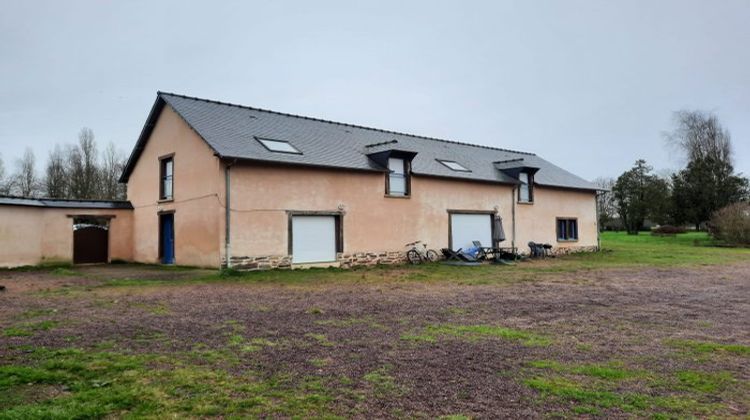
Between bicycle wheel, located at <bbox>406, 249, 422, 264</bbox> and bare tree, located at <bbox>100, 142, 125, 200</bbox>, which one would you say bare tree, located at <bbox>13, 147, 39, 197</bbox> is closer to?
bare tree, located at <bbox>100, 142, 125, 200</bbox>

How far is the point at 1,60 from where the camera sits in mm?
17844

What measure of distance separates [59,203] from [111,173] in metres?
21.6

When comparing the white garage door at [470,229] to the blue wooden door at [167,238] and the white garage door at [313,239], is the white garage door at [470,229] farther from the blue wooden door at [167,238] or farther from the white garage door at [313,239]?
the blue wooden door at [167,238]

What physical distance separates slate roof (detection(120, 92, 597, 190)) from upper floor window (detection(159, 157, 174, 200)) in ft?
5.87

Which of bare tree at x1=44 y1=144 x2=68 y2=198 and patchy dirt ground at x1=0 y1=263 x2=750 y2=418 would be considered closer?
patchy dirt ground at x1=0 y1=263 x2=750 y2=418

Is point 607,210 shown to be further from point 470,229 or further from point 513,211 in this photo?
point 470,229

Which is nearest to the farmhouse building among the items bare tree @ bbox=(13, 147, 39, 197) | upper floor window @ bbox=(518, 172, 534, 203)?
upper floor window @ bbox=(518, 172, 534, 203)

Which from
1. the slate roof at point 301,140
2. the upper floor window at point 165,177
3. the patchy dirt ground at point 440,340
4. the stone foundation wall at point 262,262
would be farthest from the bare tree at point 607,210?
the upper floor window at point 165,177

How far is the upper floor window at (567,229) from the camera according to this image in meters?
25.5

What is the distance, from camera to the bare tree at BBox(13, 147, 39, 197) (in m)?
35.3

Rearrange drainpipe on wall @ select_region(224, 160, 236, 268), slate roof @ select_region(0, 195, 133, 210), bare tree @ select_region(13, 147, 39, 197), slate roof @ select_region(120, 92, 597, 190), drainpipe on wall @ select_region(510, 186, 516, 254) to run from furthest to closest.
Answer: bare tree @ select_region(13, 147, 39, 197)
drainpipe on wall @ select_region(510, 186, 516, 254)
slate roof @ select_region(0, 195, 133, 210)
slate roof @ select_region(120, 92, 597, 190)
drainpipe on wall @ select_region(224, 160, 236, 268)

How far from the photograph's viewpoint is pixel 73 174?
34.3m

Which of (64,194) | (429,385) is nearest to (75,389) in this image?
(429,385)

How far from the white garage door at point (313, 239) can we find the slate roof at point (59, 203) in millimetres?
8543
